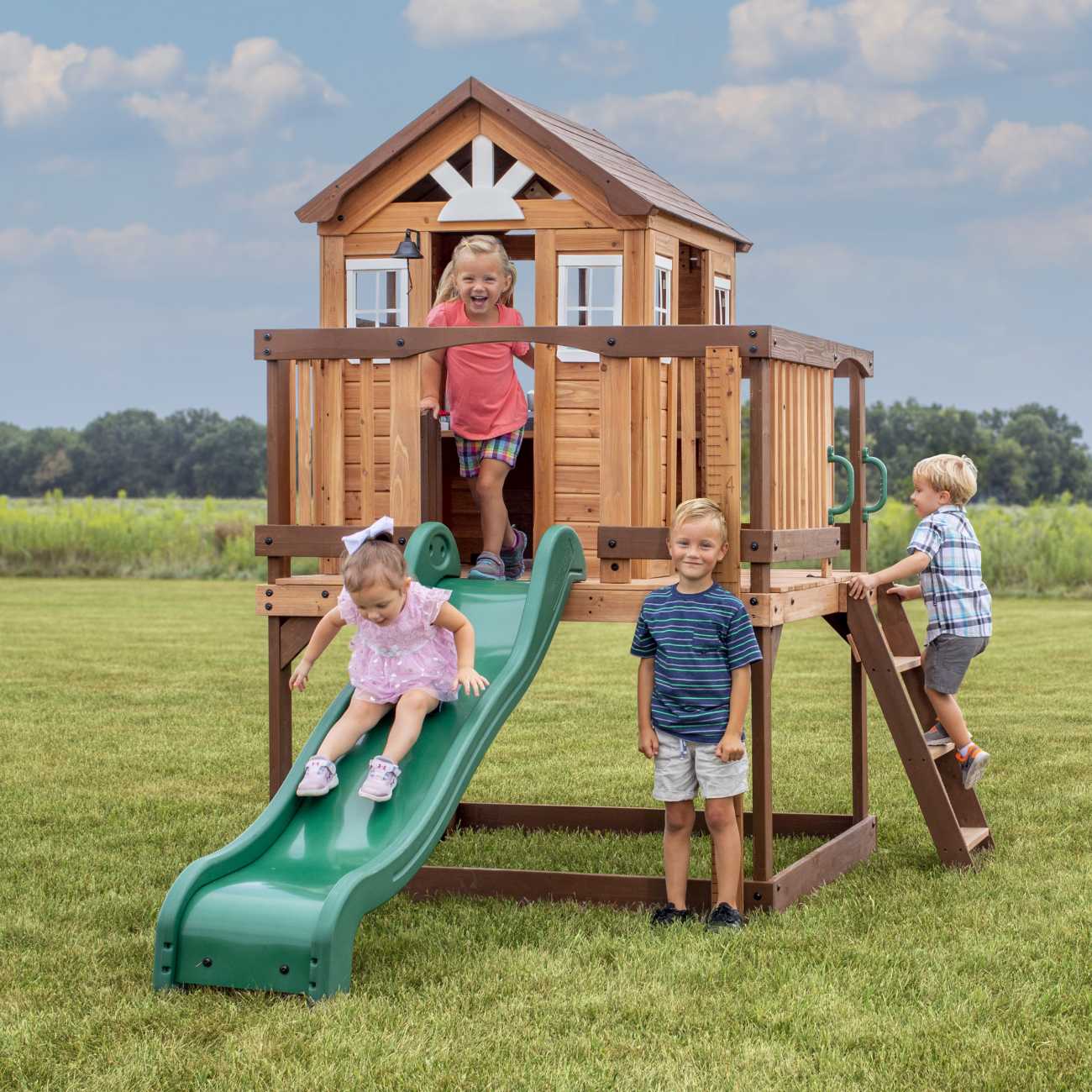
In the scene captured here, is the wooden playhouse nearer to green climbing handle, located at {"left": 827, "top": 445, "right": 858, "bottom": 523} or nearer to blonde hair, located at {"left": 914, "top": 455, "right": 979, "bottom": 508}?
green climbing handle, located at {"left": 827, "top": 445, "right": 858, "bottom": 523}

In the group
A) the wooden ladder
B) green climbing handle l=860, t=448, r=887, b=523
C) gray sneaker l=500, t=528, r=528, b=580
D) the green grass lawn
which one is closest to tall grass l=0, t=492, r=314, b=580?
the green grass lawn

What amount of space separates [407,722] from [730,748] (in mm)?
1250

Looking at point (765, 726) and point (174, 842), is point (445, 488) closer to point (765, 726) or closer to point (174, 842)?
point (174, 842)

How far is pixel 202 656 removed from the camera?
55.1 ft

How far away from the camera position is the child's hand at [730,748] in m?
6.11

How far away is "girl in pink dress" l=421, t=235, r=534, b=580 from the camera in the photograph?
7727 millimetres

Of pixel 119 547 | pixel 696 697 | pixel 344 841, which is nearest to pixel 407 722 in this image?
pixel 344 841

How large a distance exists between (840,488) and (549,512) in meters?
28.5

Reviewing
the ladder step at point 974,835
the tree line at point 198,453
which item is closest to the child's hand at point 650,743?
the ladder step at point 974,835

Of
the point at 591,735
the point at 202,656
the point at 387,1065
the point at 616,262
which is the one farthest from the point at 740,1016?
the point at 202,656

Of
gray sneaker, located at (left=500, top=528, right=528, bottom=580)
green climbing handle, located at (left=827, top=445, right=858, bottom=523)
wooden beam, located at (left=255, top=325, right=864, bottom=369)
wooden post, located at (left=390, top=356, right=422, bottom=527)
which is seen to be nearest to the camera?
wooden beam, located at (left=255, top=325, right=864, bottom=369)

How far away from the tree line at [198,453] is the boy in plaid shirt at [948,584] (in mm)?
51954

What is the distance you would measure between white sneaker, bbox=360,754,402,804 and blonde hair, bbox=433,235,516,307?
2698mm

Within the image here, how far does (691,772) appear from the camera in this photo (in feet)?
20.6
